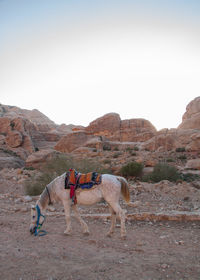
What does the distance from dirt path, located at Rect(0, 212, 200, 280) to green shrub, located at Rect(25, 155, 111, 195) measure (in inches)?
173

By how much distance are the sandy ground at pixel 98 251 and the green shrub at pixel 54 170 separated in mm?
3399

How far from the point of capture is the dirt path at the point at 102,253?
9.82 feet

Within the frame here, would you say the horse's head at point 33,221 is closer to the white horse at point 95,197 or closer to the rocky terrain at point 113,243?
the white horse at point 95,197

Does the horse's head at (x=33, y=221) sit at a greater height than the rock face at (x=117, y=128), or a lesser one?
lesser

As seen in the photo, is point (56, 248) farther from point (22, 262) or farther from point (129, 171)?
point (129, 171)

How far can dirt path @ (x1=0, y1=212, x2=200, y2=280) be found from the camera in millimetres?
2992

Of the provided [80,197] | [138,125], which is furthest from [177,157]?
[138,125]

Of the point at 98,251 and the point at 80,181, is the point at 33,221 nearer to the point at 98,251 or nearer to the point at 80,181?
the point at 80,181

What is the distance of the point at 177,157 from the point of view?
21031 mm

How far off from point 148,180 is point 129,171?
1.37 meters

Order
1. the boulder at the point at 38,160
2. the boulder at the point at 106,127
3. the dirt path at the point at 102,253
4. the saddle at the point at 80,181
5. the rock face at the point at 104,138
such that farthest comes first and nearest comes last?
the boulder at the point at 106,127, the rock face at the point at 104,138, the boulder at the point at 38,160, the saddle at the point at 80,181, the dirt path at the point at 102,253

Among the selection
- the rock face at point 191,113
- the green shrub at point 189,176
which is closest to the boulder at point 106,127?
the rock face at point 191,113

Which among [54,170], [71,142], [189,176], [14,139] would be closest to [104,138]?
[71,142]

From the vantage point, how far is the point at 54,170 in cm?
1086
